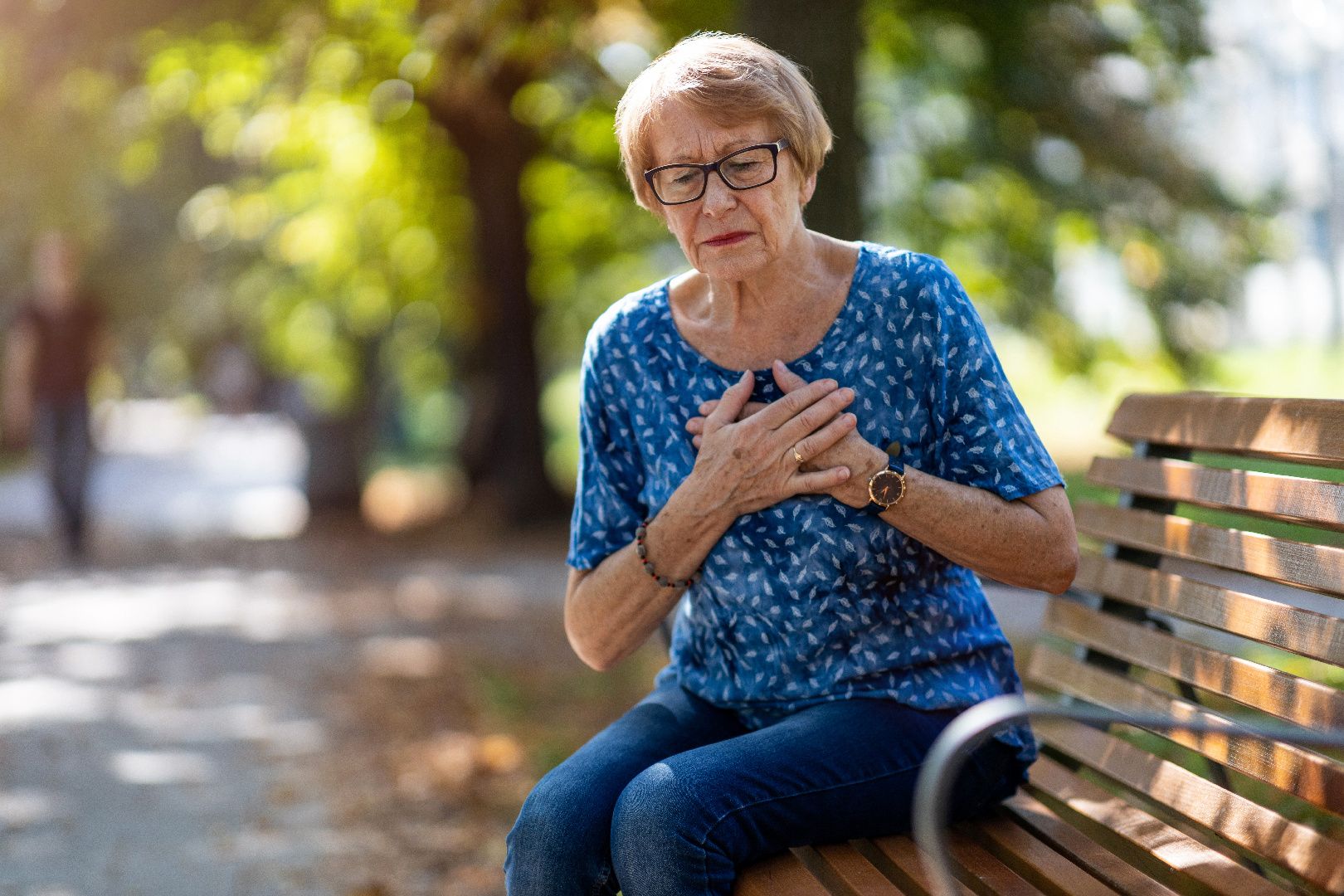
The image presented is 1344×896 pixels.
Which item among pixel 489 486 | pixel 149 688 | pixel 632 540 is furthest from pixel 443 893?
pixel 489 486

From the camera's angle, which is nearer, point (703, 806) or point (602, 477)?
point (703, 806)

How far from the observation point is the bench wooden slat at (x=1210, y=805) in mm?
2016

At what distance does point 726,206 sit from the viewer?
2.47m

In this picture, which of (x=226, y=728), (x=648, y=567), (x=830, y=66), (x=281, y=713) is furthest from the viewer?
(x=281, y=713)

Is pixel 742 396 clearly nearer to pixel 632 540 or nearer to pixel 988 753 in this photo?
pixel 632 540

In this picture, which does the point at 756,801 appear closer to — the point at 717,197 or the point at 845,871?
the point at 845,871

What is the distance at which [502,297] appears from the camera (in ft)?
40.5

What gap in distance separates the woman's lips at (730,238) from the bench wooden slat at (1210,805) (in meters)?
1.19

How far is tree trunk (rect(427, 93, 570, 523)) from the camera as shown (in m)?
11.6

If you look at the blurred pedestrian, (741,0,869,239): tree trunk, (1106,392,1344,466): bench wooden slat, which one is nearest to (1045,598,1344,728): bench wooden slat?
(1106,392,1344,466): bench wooden slat

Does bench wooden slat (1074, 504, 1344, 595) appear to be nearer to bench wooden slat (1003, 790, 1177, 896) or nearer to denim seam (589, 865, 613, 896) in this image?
bench wooden slat (1003, 790, 1177, 896)

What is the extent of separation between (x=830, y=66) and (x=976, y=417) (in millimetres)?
2731

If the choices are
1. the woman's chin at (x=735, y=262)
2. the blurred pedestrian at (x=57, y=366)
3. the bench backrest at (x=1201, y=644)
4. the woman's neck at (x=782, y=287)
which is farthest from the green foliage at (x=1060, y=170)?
the woman's chin at (x=735, y=262)

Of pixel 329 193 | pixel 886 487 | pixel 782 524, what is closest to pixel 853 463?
pixel 886 487
